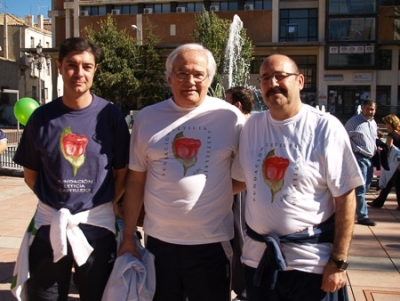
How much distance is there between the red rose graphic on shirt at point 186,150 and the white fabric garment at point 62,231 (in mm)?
512

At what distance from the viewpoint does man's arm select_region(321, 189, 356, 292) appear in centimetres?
223

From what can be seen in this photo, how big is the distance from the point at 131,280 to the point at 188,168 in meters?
0.69

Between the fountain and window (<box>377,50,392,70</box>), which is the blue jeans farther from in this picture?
window (<box>377,50,392,70</box>)

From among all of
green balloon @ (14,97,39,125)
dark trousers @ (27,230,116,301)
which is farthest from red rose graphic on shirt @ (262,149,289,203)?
green balloon @ (14,97,39,125)

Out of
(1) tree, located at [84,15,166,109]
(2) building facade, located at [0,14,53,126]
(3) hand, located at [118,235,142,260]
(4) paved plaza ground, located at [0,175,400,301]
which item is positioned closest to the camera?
(3) hand, located at [118,235,142,260]

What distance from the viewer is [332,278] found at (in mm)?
2225

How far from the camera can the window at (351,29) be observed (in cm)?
3666

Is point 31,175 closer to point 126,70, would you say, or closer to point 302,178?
point 302,178

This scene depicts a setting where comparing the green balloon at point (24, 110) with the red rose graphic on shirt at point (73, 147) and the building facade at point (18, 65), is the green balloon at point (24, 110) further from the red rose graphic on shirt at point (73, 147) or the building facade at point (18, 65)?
the building facade at point (18, 65)

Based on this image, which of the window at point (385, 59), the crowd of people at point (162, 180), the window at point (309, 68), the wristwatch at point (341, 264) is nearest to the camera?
the wristwatch at point (341, 264)

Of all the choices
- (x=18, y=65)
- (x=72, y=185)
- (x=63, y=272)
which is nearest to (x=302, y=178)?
(x=72, y=185)

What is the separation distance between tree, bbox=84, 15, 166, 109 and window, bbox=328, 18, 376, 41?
46.2 ft

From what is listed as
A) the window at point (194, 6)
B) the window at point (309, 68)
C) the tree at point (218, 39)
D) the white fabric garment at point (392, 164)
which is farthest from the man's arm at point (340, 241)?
the window at point (194, 6)

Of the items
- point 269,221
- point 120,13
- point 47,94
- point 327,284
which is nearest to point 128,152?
point 269,221
